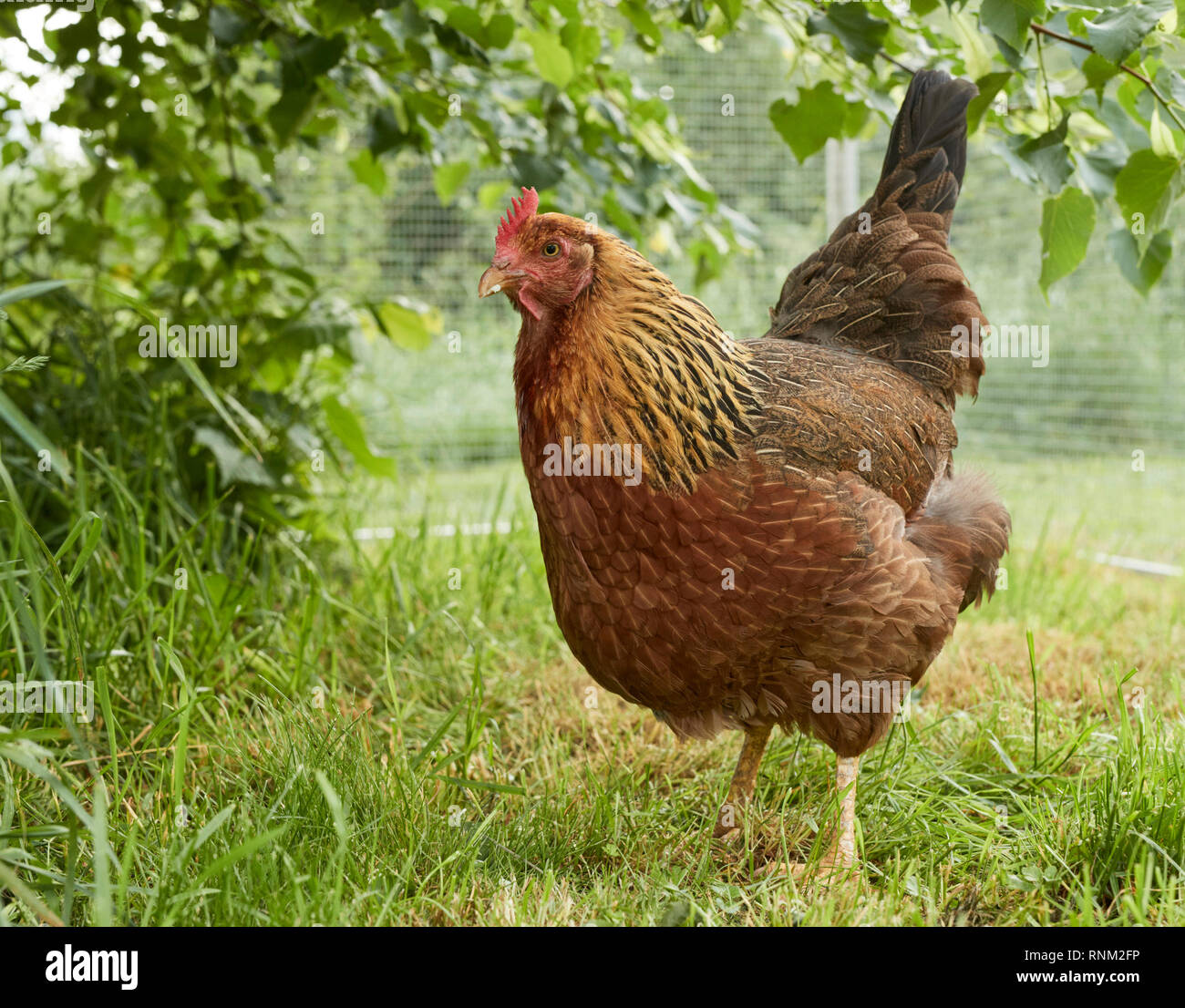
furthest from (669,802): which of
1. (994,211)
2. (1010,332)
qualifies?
(994,211)

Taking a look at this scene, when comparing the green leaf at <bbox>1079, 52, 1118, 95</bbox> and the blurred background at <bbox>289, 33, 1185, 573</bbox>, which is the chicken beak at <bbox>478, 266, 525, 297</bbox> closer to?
the green leaf at <bbox>1079, 52, 1118, 95</bbox>

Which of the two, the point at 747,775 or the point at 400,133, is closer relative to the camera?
the point at 747,775

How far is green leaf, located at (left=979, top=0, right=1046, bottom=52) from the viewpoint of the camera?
1649 mm

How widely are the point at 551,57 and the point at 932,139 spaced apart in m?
1.01

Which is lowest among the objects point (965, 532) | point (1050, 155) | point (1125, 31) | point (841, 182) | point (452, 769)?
point (452, 769)

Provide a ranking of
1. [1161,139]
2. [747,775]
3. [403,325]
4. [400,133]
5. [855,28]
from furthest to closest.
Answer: [403,325] → [400,133] → [747,775] → [855,28] → [1161,139]

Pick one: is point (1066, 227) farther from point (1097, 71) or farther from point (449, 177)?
point (449, 177)

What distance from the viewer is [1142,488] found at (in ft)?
18.8

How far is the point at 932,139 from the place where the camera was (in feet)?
7.99

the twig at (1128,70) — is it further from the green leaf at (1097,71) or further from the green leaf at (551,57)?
the green leaf at (551,57)

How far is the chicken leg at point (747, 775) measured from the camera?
206cm

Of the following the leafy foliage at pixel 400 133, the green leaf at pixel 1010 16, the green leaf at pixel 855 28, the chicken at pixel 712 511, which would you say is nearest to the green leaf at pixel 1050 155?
the leafy foliage at pixel 400 133

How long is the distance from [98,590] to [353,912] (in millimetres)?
1412

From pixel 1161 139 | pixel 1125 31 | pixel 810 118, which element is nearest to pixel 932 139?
pixel 810 118
